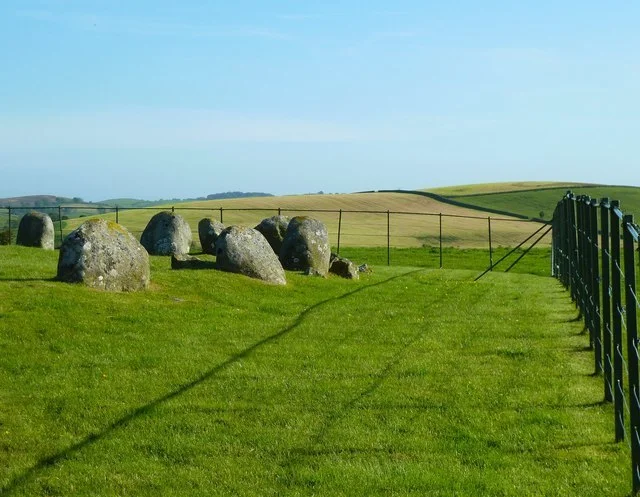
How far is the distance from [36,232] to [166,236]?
602 cm

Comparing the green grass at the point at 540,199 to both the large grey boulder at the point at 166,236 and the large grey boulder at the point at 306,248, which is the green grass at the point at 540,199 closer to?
the large grey boulder at the point at 166,236

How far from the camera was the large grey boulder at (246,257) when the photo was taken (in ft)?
77.7

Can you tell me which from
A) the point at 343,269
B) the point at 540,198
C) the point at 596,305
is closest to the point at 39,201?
the point at 540,198

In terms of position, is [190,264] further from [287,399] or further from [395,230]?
[395,230]

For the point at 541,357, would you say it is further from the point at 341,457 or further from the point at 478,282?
the point at 478,282

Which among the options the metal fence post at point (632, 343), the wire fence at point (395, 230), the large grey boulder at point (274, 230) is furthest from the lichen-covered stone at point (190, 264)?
the wire fence at point (395, 230)

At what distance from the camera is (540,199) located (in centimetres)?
10450

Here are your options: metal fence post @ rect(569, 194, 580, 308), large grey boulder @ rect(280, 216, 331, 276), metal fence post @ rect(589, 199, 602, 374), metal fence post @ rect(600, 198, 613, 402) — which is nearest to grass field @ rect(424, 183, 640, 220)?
large grey boulder @ rect(280, 216, 331, 276)

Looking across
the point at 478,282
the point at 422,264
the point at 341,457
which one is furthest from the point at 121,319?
the point at 422,264

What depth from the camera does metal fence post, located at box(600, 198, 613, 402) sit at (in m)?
11.0

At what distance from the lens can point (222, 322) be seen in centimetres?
1766

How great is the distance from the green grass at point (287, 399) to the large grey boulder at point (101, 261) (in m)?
0.53

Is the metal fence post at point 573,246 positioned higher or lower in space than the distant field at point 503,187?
lower

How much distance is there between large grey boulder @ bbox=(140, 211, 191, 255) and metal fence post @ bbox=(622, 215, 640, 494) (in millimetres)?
27373
